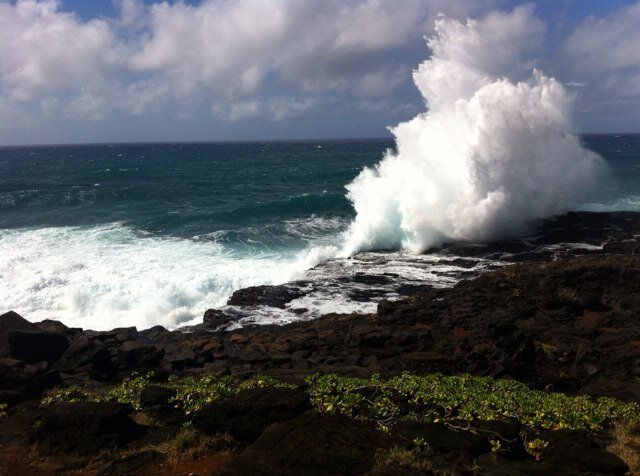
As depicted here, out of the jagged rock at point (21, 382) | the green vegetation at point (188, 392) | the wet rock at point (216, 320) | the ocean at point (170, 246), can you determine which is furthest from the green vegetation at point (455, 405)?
the ocean at point (170, 246)

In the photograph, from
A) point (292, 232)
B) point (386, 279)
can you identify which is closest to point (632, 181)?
point (292, 232)

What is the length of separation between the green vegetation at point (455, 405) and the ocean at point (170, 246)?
7.89m

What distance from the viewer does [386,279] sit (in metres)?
17.6

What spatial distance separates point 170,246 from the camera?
24.1 meters

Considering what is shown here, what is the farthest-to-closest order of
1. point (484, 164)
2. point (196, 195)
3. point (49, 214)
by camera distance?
point (196, 195)
point (49, 214)
point (484, 164)

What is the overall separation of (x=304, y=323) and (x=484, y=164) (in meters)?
13.8

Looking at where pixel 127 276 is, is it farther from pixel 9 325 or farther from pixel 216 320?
pixel 9 325

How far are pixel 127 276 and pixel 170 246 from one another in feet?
17.3

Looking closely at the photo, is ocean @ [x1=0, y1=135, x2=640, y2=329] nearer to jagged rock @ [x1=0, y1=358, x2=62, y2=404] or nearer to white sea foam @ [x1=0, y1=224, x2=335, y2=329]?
white sea foam @ [x1=0, y1=224, x2=335, y2=329]

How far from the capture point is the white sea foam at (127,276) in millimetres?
16406

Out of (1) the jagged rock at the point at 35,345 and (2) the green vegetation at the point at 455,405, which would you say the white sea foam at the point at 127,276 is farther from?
(2) the green vegetation at the point at 455,405

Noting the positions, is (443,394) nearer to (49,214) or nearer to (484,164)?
(484,164)

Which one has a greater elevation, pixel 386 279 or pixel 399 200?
pixel 399 200

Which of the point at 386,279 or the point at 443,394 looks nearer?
the point at 443,394
